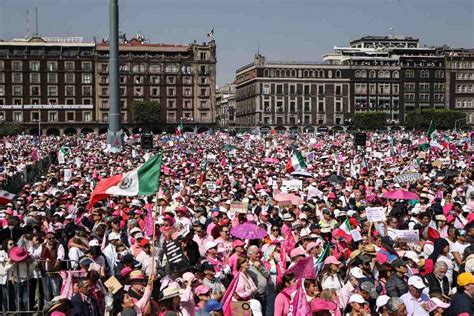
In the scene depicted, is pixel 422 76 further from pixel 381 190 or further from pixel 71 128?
pixel 381 190

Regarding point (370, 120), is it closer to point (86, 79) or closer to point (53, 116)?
point (86, 79)

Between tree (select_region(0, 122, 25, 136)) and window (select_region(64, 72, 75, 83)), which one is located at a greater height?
window (select_region(64, 72, 75, 83))

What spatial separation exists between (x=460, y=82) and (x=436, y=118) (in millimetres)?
15015

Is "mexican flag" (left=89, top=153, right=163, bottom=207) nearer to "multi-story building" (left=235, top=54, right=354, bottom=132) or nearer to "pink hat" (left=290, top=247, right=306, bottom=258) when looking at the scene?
"pink hat" (left=290, top=247, right=306, bottom=258)

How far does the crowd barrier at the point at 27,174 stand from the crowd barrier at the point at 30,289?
1251 centimetres

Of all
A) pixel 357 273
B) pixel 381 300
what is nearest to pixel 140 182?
pixel 357 273

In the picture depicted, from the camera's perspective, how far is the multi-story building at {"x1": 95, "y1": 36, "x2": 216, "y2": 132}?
4459 inches

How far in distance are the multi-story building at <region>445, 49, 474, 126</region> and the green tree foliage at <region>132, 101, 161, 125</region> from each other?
155 ft

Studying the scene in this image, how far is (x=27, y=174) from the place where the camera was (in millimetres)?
31734

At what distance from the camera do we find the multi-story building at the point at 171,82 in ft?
372

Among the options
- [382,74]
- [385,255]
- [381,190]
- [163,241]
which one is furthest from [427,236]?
[382,74]

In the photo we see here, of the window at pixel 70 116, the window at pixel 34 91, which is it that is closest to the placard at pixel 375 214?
the window at pixel 70 116

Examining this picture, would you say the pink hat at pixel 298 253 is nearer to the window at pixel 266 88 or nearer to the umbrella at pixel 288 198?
the umbrella at pixel 288 198

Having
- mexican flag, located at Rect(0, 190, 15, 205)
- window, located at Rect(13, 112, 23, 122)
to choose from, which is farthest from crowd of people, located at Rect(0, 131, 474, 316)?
window, located at Rect(13, 112, 23, 122)
